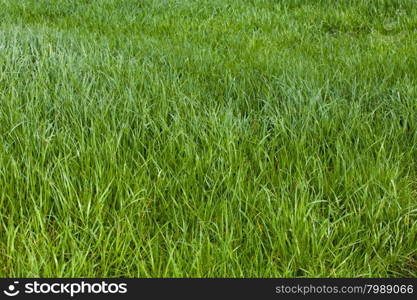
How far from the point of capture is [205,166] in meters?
2.22

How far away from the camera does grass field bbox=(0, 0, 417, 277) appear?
1.76 m

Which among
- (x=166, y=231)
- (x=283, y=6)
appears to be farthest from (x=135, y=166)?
(x=283, y=6)

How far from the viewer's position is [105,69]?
3.41m

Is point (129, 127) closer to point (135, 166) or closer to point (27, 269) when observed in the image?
point (135, 166)

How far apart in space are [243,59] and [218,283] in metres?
2.79

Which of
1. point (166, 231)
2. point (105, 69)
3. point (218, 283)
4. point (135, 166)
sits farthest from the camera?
point (105, 69)

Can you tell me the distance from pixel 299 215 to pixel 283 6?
4965mm

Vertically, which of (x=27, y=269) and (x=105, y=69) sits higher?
(x=105, y=69)

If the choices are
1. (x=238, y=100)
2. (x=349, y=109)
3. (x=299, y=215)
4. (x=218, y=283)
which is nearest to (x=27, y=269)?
(x=218, y=283)

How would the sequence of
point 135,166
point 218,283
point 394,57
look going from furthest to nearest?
point 394,57, point 135,166, point 218,283

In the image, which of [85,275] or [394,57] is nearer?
[85,275]

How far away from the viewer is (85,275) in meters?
1.65

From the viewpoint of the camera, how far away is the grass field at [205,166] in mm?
1763

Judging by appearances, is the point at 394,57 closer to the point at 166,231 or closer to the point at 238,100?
the point at 238,100
